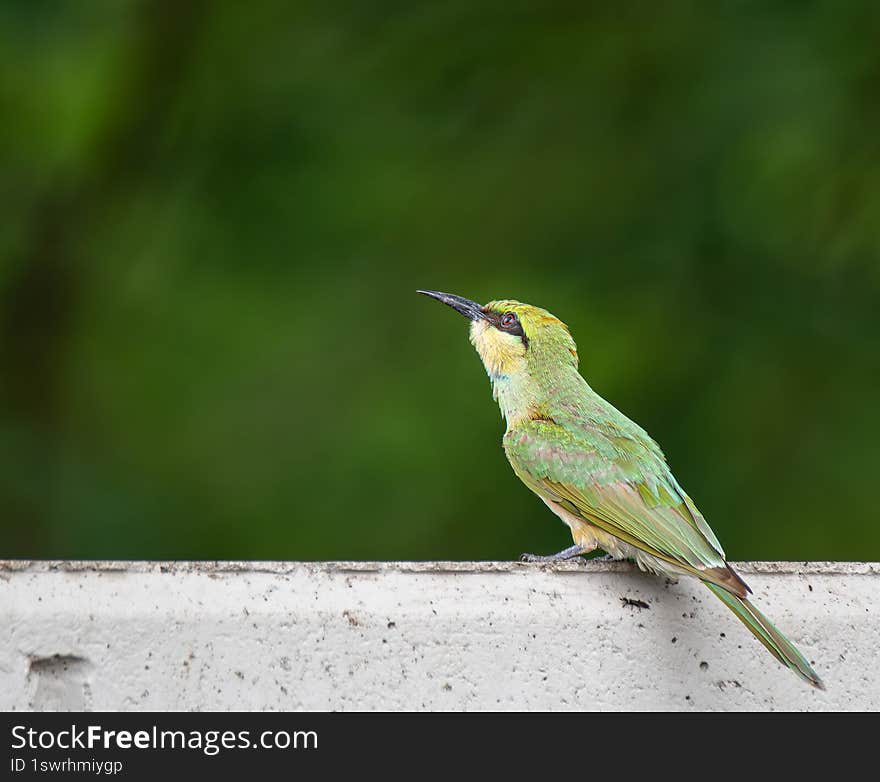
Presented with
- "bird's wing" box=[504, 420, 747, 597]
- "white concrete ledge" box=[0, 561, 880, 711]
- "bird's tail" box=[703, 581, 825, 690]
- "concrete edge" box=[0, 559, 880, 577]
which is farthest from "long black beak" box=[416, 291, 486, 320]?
"bird's tail" box=[703, 581, 825, 690]

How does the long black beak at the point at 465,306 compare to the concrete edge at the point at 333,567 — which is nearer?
the concrete edge at the point at 333,567

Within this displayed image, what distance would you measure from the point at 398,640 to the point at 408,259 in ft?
13.1

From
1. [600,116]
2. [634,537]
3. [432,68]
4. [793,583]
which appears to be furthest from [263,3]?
[793,583]

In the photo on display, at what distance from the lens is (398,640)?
2303 millimetres

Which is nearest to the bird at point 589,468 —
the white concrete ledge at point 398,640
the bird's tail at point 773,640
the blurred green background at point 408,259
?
the bird's tail at point 773,640

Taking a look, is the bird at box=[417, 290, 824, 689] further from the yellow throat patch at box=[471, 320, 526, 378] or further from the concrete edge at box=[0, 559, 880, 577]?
the concrete edge at box=[0, 559, 880, 577]

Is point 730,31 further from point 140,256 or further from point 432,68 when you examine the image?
point 140,256

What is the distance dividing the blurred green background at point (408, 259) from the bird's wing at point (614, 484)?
2.36m

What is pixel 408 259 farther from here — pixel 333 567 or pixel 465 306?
pixel 333 567

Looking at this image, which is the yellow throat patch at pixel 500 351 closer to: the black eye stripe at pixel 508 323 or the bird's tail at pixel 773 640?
the black eye stripe at pixel 508 323

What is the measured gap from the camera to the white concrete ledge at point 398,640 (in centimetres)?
221

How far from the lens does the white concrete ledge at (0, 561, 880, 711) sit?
2.21m

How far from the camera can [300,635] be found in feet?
7.45

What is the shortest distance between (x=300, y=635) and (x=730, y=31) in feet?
14.4
